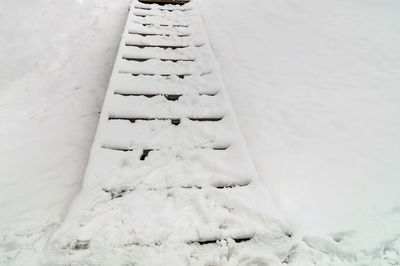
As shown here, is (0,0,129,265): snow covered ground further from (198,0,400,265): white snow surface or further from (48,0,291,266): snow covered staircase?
(198,0,400,265): white snow surface

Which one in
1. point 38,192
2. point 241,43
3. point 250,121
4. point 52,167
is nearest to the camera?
point 38,192

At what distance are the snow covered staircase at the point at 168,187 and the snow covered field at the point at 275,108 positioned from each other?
22 centimetres

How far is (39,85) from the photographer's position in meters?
2.76

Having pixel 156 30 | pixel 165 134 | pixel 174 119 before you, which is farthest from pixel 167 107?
pixel 156 30

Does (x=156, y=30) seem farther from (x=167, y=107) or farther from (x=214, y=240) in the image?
(x=214, y=240)

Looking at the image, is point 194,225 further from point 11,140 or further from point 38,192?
point 11,140

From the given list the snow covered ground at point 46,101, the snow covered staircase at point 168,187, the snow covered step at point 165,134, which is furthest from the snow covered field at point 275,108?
the snow covered step at point 165,134

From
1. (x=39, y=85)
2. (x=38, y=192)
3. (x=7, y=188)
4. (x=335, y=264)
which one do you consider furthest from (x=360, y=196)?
(x=39, y=85)

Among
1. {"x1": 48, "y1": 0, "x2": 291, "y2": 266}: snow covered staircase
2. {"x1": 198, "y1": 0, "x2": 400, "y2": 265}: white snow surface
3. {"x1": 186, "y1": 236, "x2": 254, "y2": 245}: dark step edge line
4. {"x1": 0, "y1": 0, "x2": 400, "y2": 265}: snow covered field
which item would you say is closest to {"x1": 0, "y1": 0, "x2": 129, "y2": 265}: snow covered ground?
{"x1": 0, "y1": 0, "x2": 400, "y2": 265}: snow covered field

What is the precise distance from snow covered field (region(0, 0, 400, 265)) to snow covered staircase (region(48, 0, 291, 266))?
0.22m

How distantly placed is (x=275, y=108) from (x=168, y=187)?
139 centimetres

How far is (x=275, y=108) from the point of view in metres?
2.49

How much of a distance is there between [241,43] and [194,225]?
2.85 m

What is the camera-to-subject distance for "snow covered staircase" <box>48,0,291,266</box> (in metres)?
1.26
